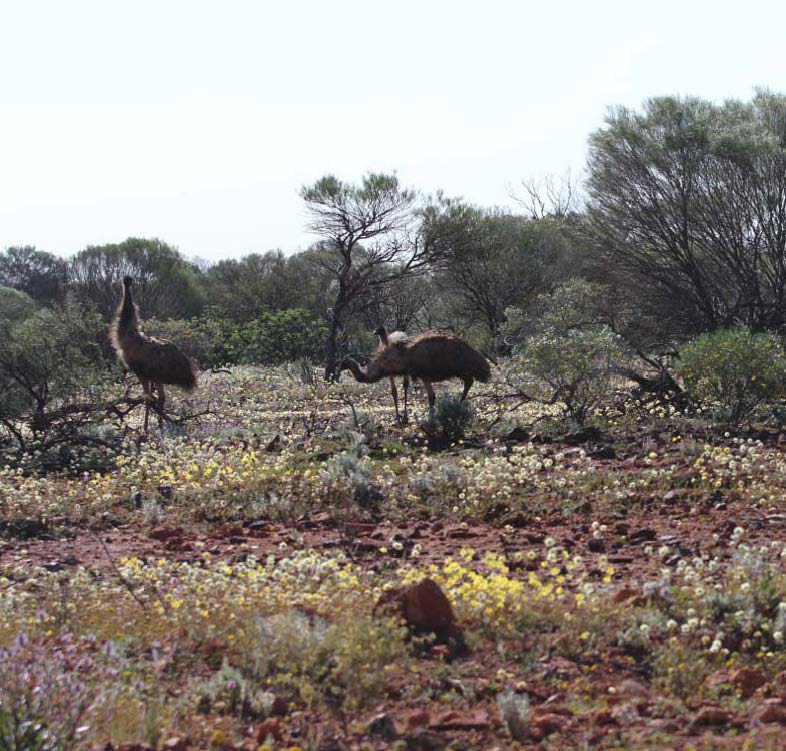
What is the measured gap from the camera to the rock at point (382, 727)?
3932mm

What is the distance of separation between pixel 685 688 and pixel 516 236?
2709cm

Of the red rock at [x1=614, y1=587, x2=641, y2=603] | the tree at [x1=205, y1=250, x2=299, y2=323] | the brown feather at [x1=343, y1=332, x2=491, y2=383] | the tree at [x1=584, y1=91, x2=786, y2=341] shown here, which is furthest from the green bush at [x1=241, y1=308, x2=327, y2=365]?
the red rock at [x1=614, y1=587, x2=641, y2=603]

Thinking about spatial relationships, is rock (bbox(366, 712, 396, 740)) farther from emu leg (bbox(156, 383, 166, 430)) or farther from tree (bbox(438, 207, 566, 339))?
tree (bbox(438, 207, 566, 339))

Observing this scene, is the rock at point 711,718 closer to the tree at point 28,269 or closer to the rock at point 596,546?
the rock at point 596,546

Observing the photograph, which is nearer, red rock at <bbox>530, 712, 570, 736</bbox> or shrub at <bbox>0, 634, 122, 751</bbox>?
shrub at <bbox>0, 634, 122, 751</bbox>

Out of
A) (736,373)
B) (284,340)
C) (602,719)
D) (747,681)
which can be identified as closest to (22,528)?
(602,719)

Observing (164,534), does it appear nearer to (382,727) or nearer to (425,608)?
(425,608)

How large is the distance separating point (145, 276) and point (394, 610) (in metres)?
39.5

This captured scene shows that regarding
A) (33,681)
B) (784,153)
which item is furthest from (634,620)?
(784,153)

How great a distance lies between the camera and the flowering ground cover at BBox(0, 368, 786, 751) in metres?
3.95

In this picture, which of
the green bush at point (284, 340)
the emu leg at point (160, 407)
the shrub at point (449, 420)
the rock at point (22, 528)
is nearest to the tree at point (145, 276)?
the green bush at point (284, 340)

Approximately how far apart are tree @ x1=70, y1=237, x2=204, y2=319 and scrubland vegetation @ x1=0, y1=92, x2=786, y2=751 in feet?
64.3

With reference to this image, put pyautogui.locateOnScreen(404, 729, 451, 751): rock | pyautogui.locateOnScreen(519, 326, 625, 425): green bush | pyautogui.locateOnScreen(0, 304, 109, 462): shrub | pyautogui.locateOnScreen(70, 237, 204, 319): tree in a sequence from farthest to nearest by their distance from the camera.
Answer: pyautogui.locateOnScreen(70, 237, 204, 319): tree, pyautogui.locateOnScreen(0, 304, 109, 462): shrub, pyautogui.locateOnScreen(519, 326, 625, 425): green bush, pyautogui.locateOnScreen(404, 729, 451, 751): rock

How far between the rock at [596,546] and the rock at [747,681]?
7.81 ft
